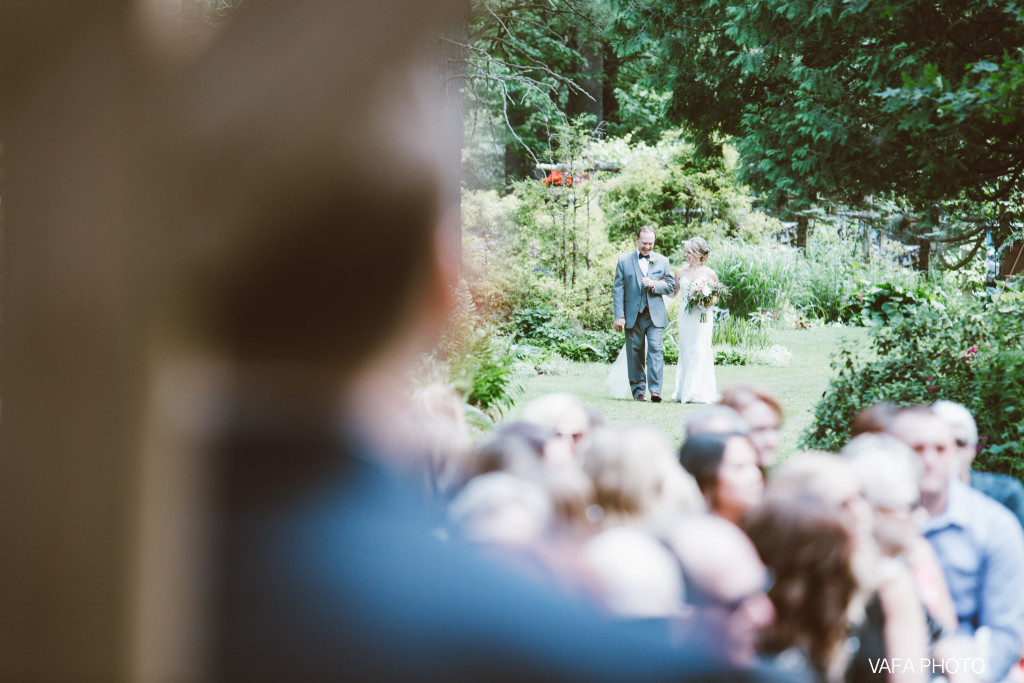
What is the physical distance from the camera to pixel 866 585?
1629 mm

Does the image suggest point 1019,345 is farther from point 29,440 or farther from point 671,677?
point 29,440

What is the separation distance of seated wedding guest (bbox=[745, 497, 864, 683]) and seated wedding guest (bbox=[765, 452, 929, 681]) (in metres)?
0.05

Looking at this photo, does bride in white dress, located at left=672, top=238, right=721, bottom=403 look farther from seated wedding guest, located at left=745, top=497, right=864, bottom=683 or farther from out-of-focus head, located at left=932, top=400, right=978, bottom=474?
seated wedding guest, located at left=745, top=497, right=864, bottom=683

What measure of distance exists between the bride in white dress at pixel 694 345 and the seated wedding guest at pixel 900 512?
6724 millimetres

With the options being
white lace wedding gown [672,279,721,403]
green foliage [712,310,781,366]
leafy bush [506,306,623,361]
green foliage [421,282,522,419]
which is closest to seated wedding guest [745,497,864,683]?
green foliage [421,282,522,419]

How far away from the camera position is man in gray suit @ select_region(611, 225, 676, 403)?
891 cm

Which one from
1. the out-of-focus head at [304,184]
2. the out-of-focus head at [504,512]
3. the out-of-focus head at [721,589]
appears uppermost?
the out-of-focus head at [304,184]

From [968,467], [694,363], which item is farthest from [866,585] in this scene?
[694,363]

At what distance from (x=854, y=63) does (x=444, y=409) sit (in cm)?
470

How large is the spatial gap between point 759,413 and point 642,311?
22.2 feet

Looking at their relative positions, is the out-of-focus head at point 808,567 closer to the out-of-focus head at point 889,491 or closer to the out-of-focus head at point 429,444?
the out-of-focus head at point 889,491

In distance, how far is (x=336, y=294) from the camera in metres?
1.44

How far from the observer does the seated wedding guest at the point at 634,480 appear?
160cm

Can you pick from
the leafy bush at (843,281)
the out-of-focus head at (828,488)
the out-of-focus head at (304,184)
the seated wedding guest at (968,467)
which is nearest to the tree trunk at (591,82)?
the leafy bush at (843,281)
